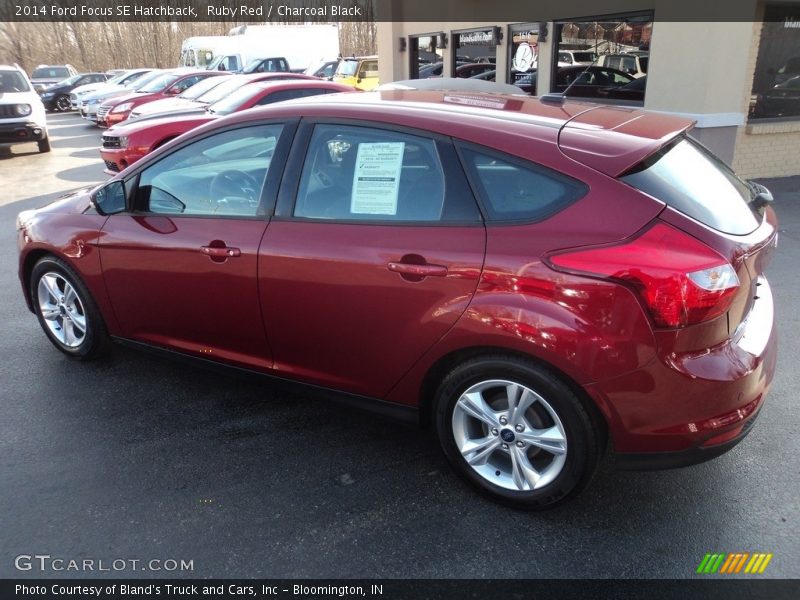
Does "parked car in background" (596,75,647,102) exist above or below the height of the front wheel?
above

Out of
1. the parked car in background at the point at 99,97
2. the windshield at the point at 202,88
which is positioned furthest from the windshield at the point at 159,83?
the windshield at the point at 202,88

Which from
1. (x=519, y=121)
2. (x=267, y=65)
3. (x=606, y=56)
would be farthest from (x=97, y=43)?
(x=519, y=121)

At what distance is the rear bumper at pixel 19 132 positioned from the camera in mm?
A: 13375

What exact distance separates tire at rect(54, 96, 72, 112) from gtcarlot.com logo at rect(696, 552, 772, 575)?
1207 inches

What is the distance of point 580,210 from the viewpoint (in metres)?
2.44

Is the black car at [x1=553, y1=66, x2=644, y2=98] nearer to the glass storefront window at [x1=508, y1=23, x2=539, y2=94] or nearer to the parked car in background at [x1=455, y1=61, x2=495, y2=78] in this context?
the glass storefront window at [x1=508, y1=23, x2=539, y2=94]

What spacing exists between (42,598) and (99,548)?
9.9 inches

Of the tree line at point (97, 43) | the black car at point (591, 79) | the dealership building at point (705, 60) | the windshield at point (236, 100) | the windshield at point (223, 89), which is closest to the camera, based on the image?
the dealership building at point (705, 60)

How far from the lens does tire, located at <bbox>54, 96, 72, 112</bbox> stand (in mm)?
27305

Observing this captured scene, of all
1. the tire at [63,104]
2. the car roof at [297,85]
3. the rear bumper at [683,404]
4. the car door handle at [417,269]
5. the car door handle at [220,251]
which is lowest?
the tire at [63,104]

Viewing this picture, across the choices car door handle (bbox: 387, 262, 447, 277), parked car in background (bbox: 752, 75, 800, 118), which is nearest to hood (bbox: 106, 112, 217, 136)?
car door handle (bbox: 387, 262, 447, 277)

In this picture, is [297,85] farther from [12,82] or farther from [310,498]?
[310,498]

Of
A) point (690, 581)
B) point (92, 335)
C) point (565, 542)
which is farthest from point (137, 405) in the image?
point (690, 581)

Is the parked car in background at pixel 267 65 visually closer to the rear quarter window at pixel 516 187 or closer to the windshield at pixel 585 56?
the windshield at pixel 585 56
